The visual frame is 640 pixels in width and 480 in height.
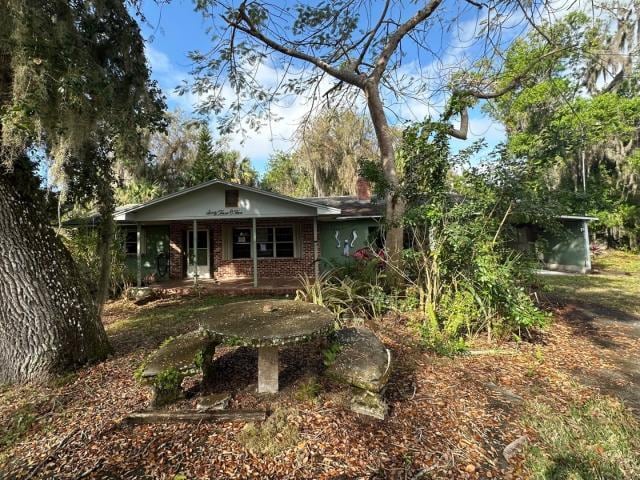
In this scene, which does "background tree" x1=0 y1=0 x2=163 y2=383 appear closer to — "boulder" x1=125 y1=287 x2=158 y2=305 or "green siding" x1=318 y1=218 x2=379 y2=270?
"boulder" x1=125 y1=287 x2=158 y2=305

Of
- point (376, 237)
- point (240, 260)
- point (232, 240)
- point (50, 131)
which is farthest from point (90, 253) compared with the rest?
point (376, 237)

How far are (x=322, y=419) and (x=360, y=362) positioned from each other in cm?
64

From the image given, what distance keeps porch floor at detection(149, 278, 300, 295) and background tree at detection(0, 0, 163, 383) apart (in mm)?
6058

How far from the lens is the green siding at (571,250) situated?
15195 mm

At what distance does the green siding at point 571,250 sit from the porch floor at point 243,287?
11419 millimetres

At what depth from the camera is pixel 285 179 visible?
30.5 metres

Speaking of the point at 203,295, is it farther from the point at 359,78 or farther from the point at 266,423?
the point at 266,423

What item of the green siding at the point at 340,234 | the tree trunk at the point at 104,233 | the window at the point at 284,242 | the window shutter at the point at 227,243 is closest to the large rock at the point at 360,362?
the tree trunk at the point at 104,233

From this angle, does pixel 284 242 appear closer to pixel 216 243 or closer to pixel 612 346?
pixel 216 243

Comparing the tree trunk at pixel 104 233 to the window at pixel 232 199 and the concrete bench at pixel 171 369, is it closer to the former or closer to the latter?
the concrete bench at pixel 171 369

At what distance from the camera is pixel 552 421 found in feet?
9.71

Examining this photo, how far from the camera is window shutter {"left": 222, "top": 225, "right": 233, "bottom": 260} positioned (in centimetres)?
1342

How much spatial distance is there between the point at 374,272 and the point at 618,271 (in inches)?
583

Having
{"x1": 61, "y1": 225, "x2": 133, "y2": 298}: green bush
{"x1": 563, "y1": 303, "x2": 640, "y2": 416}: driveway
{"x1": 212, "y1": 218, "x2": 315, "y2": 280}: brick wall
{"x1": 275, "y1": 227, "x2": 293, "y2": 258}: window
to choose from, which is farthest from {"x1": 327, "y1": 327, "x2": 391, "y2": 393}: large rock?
{"x1": 275, "y1": 227, "x2": 293, "y2": 258}: window
